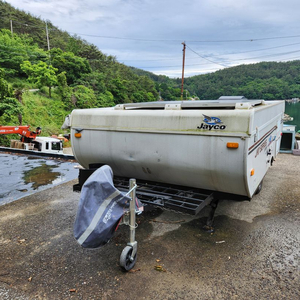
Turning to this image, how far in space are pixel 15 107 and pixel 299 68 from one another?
4991 inches

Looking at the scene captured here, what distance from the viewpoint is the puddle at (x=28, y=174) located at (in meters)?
6.89

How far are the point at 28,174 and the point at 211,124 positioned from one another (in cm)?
712

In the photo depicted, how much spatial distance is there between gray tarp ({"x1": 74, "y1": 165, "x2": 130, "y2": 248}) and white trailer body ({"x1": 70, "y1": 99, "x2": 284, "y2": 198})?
1.35 meters

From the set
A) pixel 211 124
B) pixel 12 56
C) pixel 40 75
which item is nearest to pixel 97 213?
pixel 211 124

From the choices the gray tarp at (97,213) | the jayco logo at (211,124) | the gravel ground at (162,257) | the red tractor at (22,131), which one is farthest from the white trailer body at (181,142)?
the red tractor at (22,131)

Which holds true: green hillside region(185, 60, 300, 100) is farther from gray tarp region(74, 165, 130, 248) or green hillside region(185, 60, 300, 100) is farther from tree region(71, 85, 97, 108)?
gray tarp region(74, 165, 130, 248)

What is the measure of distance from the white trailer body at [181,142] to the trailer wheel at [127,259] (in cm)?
149

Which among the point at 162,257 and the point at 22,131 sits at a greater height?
the point at 22,131

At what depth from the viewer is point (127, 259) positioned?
3.45 m

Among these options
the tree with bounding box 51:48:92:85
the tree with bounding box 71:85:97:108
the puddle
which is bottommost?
the puddle

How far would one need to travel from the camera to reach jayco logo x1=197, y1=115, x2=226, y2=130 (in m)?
3.77

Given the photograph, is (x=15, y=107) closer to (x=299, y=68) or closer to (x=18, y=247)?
(x=18, y=247)

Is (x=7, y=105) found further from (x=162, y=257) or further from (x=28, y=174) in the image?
(x=162, y=257)

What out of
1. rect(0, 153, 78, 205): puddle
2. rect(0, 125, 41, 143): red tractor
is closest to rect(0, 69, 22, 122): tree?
rect(0, 125, 41, 143): red tractor
